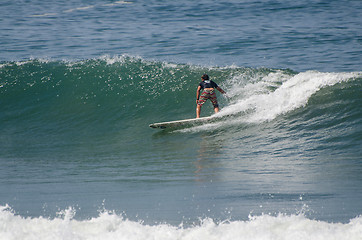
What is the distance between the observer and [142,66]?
1795cm

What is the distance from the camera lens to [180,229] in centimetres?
463

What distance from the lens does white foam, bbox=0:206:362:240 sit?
435 cm

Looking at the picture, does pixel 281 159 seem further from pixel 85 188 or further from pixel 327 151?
pixel 85 188

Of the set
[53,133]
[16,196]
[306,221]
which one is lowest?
[53,133]

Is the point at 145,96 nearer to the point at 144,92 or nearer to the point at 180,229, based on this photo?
the point at 144,92

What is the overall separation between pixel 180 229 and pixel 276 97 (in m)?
8.72

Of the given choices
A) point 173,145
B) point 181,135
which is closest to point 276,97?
point 181,135

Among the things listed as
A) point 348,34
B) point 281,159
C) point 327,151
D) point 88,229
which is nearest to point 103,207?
point 88,229

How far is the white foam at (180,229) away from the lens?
4.35 m

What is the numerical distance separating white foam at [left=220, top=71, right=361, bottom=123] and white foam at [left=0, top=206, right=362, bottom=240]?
7229mm

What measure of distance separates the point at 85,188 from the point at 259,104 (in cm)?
690

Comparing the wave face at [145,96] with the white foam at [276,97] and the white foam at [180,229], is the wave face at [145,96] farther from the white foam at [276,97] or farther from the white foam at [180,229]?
the white foam at [180,229]

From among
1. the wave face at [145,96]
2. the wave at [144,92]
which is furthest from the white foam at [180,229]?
the wave at [144,92]

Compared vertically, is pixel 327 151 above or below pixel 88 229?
below
